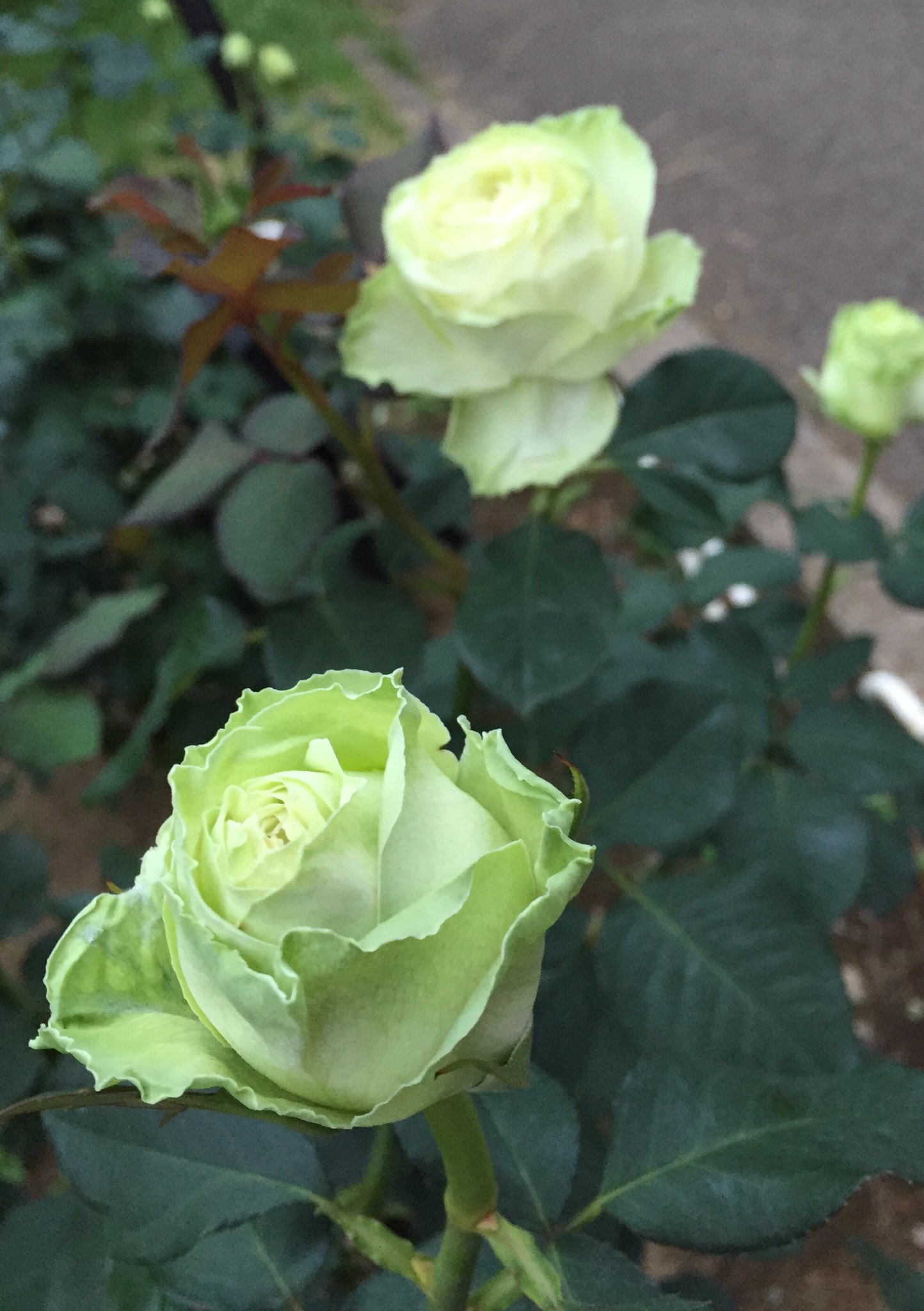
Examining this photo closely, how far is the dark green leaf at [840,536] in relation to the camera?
28.8 inches

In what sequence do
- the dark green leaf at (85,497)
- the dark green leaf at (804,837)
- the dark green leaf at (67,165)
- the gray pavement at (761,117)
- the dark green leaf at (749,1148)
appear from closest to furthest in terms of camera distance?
the dark green leaf at (749,1148), the dark green leaf at (804,837), the dark green leaf at (67,165), the dark green leaf at (85,497), the gray pavement at (761,117)

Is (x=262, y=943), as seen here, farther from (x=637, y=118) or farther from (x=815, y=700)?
(x=637, y=118)

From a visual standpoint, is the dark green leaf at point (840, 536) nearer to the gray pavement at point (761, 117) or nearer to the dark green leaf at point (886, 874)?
the dark green leaf at point (886, 874)

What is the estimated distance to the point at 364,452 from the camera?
1.97 ft

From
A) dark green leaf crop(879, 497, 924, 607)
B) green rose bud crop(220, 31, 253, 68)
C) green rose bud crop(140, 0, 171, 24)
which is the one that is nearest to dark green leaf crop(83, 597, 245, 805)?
dark green leaf crop(879, 497, 924, 607)

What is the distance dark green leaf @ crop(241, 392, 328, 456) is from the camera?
621mm

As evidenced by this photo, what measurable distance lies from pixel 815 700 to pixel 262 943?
25.5 inches

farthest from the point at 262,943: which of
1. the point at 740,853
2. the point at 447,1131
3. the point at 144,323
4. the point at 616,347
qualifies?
the point at 144,323

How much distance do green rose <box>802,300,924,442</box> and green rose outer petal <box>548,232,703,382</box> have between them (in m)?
0.24

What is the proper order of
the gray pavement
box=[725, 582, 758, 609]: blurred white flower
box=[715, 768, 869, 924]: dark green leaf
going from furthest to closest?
1. the gray pavement
2. box=[725, 582, 758, 609]: blurred white flower
3. box=[715, 768, 869, 924]: dark green leaf

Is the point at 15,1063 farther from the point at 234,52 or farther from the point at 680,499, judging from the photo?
the point at 234,52

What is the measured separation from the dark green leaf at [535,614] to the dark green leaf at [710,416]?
68 millimetres

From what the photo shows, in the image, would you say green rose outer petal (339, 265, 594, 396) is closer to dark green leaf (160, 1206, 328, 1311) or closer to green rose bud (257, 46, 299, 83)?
dark green leaf (160, 1206, 328, 1311)

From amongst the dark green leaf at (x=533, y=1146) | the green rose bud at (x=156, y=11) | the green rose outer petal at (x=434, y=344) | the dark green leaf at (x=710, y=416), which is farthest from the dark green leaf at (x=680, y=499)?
the green rose bud at (x=156, y=11)
